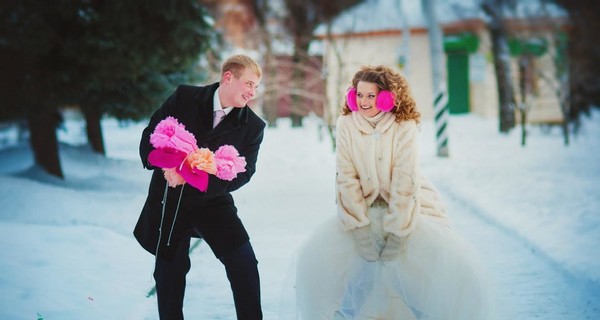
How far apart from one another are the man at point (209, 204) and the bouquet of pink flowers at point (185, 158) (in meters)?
0.12

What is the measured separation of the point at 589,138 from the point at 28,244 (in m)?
19.0

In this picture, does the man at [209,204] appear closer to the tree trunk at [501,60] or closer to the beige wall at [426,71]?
the tree trunk at [501,60]

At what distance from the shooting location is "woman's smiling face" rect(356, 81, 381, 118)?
399 cm

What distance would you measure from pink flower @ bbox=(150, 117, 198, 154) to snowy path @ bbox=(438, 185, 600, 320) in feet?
8.28

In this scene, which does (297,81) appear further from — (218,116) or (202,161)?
(202,161)

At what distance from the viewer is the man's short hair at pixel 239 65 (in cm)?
382

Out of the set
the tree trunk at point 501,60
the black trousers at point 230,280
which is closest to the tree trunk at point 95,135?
the tree trunk at point 501,60

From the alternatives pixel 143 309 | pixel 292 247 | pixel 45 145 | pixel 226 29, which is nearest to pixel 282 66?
pixel 226 29

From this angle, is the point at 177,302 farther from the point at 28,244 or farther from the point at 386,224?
the point at 28,244

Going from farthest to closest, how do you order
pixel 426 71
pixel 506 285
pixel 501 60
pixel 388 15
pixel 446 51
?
1. pixel 446 51
2. pixel 426 71
3. pixel 388 15
4. pixel 501 60
5. pixel 506 285

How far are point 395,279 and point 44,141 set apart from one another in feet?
33.1

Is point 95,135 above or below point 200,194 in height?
above

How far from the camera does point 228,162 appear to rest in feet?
12.2

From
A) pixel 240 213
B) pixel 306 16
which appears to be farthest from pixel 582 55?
pixel 306 16
